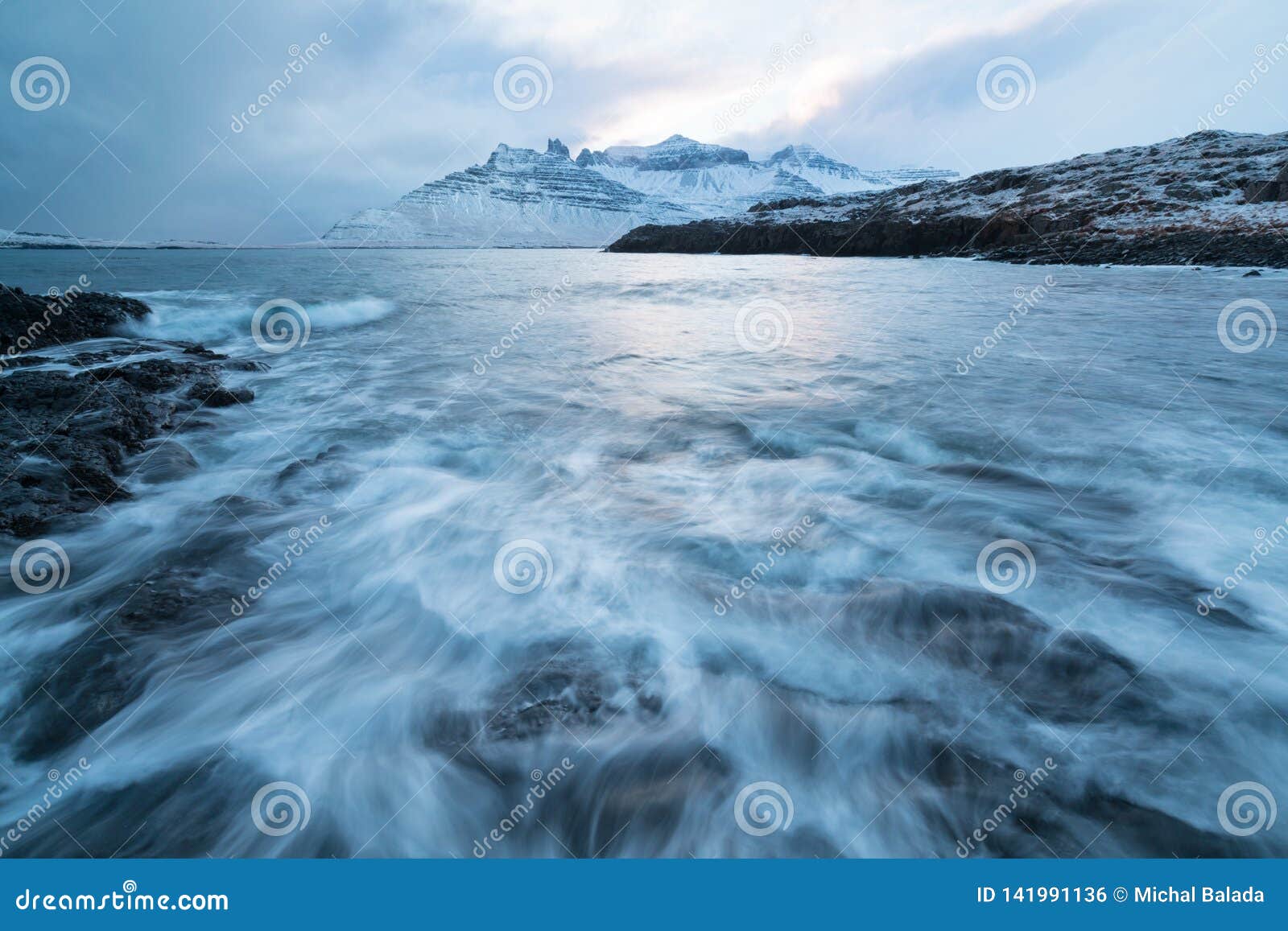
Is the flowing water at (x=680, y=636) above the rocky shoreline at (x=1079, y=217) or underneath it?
underneath

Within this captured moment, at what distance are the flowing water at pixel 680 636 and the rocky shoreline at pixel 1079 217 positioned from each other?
23.7 meters

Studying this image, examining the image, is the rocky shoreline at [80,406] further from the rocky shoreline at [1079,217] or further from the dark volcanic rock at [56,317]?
the rocky shoreline at [1079,217]

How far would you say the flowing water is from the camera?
248 cm

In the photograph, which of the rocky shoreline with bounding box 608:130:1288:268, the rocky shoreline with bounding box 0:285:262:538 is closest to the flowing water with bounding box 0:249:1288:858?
the rocky shoreline with bounding box 0:285:262:538

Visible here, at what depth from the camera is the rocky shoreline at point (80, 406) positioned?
4.68 m

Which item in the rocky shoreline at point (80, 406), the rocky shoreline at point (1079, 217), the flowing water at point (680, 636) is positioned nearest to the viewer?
the flowing water at point (680, 636)

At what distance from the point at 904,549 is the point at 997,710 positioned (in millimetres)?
1555

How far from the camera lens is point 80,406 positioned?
20.2ft

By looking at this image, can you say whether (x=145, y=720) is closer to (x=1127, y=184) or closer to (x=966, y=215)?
(x=966, y=215)

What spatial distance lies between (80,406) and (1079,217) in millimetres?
44002

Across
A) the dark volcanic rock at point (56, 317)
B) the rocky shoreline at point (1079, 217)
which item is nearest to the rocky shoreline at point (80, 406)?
the dark volcanic rock at point (56, 317)

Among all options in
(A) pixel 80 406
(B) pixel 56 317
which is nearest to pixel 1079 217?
(A) pixel 80 406

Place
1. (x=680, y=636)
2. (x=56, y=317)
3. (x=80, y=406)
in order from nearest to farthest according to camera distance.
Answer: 1. (x=680, y=636)
2. (x=80, y=406)
3. (x=56, y=317)

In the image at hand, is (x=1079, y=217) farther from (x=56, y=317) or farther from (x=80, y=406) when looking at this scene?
(x=56, y=317)
